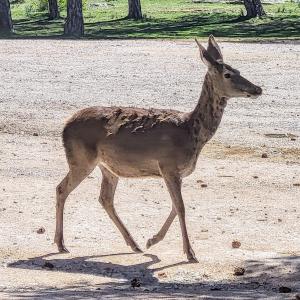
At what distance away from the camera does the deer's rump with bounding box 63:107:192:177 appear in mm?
11406

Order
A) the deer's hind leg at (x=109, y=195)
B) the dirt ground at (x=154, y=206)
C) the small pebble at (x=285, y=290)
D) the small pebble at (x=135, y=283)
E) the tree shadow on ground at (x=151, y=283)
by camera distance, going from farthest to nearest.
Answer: the deer's hind leg at (x=109, y=195), the dirt ground at (x=154, y=206), the small pebble at (x=135, y=283), the small pebble at (x=285, y=290), the tree shadow on ground at (x=151, y=283)

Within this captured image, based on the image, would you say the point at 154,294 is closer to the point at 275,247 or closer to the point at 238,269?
the point at 238,269

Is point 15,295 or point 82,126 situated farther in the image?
point 82,126

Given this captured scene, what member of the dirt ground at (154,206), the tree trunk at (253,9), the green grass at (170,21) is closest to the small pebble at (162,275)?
the dirt ground at (154,206)

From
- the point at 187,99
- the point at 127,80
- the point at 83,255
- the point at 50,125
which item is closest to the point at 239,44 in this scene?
the point at 127,80

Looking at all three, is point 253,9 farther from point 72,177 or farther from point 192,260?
point 192,260

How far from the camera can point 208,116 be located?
1150 centimetres

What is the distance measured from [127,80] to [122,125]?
15.1 meters

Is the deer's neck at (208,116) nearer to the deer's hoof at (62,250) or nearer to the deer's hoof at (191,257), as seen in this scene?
the deer's hoof at (191,257)

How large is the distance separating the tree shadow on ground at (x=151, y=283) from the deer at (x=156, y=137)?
1.75ft

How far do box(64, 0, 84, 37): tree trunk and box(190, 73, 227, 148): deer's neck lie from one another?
103ft

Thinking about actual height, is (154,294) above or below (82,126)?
below

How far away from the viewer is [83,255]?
11500 millimetres

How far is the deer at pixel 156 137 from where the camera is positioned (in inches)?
446
